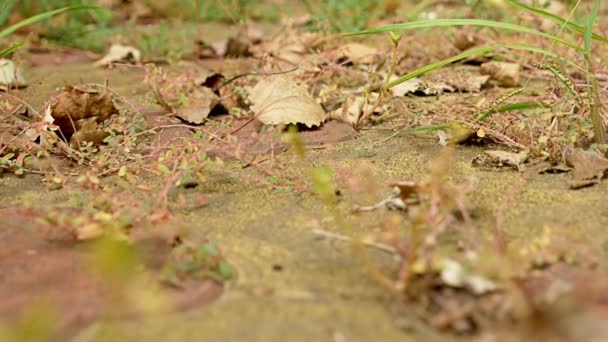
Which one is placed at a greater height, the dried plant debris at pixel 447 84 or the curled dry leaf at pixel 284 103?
the dried plant debris at pixel 447 84

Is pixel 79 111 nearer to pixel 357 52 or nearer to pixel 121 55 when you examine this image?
pixel 121 55

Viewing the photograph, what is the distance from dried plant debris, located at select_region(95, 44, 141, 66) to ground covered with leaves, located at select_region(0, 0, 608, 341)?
0.15 metres

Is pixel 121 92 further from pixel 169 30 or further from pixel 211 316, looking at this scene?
pixel 211 316

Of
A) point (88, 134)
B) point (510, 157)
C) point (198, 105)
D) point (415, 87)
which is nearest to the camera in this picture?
point (510, 157)

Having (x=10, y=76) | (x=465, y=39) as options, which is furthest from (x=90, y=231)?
(x=465, y=39)

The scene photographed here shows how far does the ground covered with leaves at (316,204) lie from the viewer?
1162mm

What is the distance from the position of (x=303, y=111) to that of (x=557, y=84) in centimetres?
79

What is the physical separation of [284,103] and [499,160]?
728 mm

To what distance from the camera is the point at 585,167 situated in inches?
68.8

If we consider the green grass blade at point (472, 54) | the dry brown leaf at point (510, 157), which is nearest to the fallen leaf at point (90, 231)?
the green grass blade at point (472, 54)

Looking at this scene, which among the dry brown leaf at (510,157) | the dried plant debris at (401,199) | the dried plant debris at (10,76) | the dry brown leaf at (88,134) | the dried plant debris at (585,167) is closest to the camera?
the dried plant debris at (401,199)

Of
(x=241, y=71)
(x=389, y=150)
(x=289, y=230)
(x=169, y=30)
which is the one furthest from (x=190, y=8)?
(x=289, y=230)

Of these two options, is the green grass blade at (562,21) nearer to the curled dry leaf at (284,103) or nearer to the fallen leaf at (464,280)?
the curled dry leaf at (284,103)

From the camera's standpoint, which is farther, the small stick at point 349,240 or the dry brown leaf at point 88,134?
the dry brown leaf at point 88,134
